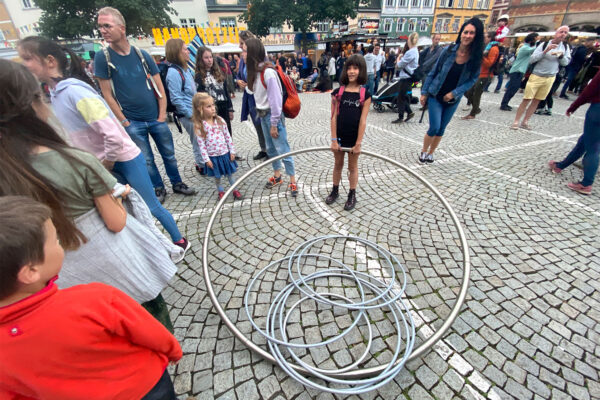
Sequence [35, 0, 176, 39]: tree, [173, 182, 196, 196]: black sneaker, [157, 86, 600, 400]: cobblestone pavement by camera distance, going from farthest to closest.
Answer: [35, 0, 176, 39]: tree, [173, 182, 196, 196]: black sneaker, [157, 86, 600, 400]: cobblestone pavement

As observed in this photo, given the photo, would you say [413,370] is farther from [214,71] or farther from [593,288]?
[214,71]

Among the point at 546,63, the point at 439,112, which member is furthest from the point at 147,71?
the point at 546,63

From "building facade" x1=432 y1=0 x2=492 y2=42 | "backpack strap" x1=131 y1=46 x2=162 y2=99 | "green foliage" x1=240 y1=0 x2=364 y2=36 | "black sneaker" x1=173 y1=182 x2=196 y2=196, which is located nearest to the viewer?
"backpack strap" x1=131 y1=46 x2=162 y2=99

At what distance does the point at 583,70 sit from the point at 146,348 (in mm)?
17036

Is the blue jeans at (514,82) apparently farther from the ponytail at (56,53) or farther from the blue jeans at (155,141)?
the ponytail at (56,53)

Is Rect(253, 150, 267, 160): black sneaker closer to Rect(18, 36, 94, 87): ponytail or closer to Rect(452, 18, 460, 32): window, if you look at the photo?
Rect(18, 36, 94, 87): ponytail

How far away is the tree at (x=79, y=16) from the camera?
29.8 m

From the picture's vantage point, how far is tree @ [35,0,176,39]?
29750mm

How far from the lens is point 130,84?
12.2ft

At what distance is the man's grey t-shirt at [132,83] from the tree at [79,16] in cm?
3615

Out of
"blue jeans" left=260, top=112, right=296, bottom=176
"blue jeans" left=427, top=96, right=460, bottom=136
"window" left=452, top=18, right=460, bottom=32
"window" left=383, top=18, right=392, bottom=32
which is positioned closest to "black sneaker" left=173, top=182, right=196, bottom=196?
"blue jeans" left=260, top=112, right=296, bottom=176

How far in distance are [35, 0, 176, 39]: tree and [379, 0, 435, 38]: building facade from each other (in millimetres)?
34917

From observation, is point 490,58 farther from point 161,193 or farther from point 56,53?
point 56,53

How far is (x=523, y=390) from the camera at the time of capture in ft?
6.44
